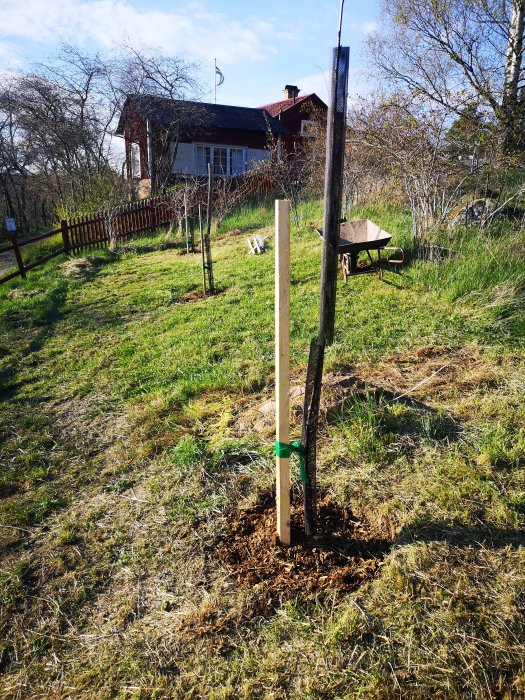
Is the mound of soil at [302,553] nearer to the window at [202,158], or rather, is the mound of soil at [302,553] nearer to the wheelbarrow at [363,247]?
the wheelbarrow at [363,247]

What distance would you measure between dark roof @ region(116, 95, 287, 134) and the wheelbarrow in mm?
11417

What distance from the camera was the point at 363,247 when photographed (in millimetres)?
5953

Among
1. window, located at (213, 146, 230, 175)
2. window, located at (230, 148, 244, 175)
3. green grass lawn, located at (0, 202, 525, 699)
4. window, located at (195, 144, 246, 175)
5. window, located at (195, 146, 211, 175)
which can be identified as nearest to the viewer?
green grass lawn, located at (0, 202, 525, 699)

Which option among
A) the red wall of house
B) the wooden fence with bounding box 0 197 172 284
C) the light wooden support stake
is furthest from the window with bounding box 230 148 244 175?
the light wooden support stake

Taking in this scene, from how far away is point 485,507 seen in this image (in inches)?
91.2

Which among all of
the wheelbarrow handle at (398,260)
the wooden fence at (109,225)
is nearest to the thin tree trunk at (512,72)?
the wheelbarrow handle at (398,260)

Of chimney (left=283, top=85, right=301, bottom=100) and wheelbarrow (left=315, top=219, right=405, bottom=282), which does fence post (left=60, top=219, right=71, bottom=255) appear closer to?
wheelbarrow (left=315, top=219, right=405, bottom=282)

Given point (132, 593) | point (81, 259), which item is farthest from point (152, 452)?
point (81, 259)

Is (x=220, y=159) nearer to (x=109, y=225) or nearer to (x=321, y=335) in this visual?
(x=109, y=225)

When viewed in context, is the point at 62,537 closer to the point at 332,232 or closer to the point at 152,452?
the point at 152,452

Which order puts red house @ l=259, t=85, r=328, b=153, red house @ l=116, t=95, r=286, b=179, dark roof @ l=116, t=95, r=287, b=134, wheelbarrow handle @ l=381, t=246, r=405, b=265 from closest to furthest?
wheelbarrow handle @ l=381, t=246, r=405, b=265 < dark roof @ l=116, t=95, r=287, b=134 < red house @ l=116, t=95, r=286, b=179 < red house @ l=259, t=85, r=328, b=153

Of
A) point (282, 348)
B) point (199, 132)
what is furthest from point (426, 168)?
point (199, 132)

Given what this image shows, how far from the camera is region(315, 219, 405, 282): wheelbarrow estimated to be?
5953 millimetres

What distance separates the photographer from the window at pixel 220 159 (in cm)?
2298
